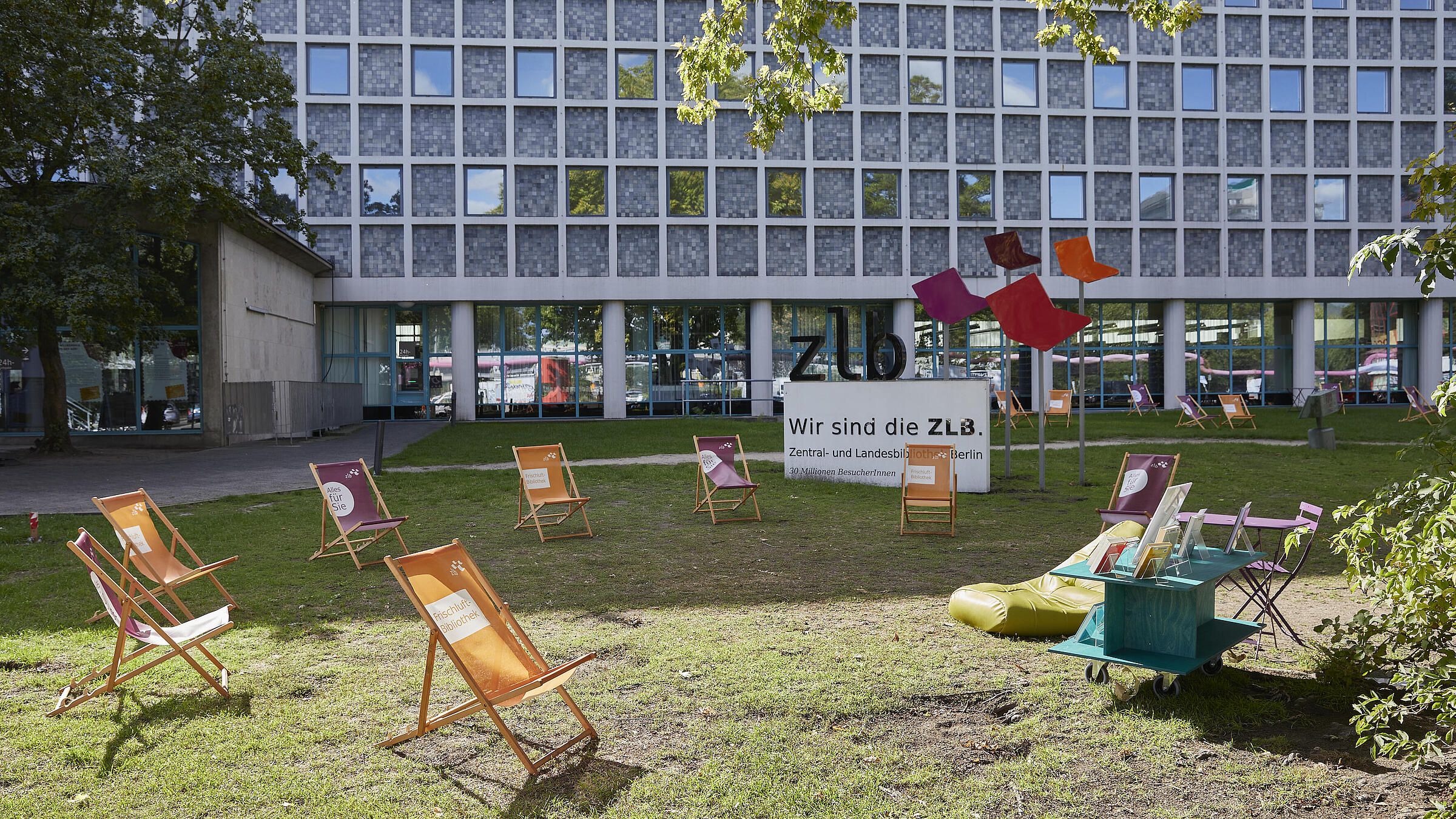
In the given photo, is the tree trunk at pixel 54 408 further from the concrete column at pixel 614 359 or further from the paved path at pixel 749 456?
the concrete column at pixel 614 359

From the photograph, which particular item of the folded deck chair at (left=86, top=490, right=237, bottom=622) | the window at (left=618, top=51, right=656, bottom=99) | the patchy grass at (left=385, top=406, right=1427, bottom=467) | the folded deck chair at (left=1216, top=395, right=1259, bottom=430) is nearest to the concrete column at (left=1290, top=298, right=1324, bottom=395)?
the patchy grass at (left=385, top=406, right=1427, bottom=467)

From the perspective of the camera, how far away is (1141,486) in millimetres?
7445

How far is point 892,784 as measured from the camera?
3.27 m

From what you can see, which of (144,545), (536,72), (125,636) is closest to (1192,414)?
(144,545)

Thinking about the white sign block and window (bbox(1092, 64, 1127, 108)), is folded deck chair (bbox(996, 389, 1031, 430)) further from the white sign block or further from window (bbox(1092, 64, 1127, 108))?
window (bbox(1092, 64, 1127, 108))

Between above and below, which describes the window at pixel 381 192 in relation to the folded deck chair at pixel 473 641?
above

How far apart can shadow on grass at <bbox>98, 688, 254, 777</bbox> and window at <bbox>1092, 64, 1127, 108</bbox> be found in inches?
1348

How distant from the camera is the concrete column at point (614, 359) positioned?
101 feet

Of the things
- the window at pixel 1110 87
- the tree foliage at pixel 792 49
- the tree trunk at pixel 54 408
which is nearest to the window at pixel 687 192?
the window at pixel 1110 87

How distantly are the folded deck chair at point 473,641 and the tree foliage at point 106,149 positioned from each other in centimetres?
1379

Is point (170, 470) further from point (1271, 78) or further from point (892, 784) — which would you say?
point (1271, 78)

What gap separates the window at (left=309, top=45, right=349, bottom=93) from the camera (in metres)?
29.6

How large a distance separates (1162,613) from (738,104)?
28924mm

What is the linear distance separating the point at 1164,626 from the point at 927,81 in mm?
30876
